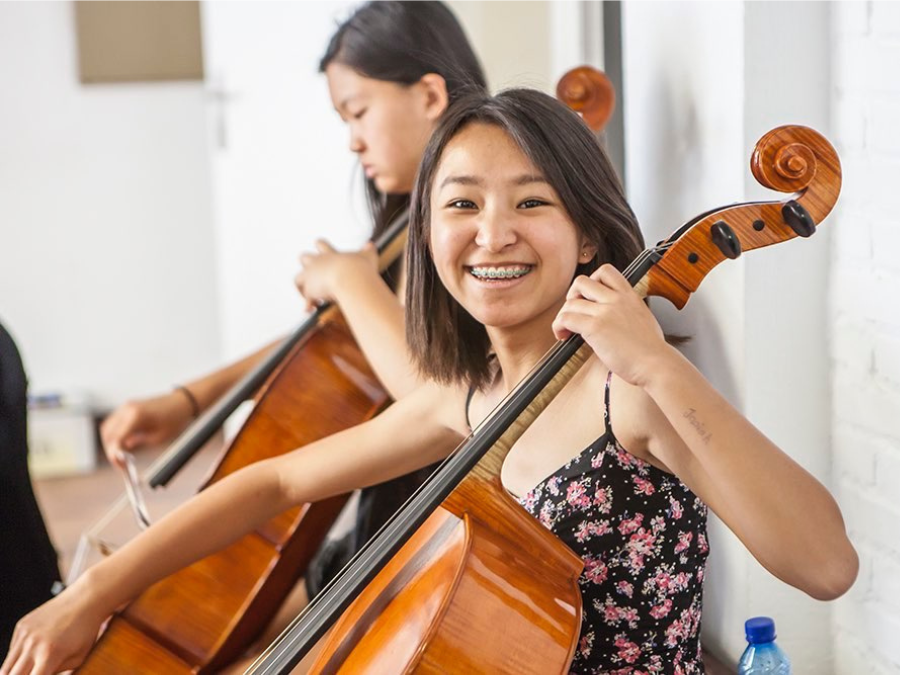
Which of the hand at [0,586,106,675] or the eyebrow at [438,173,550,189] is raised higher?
the eyebrow at [438,173,550,189]

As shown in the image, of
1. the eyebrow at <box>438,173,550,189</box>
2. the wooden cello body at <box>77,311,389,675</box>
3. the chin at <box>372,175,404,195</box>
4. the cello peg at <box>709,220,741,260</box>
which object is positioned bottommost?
the wooden cello body at <box>77,311,389,675</box>

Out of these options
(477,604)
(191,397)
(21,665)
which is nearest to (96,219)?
(191,397)

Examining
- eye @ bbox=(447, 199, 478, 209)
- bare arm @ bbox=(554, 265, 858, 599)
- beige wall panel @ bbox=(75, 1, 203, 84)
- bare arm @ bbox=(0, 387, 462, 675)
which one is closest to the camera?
bare arm @ bbox=(554, 265, 858, 599)

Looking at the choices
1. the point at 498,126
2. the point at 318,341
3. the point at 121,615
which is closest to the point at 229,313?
the point at 318,341

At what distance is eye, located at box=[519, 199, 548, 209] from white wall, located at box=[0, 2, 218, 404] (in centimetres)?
282

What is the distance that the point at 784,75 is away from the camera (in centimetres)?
133

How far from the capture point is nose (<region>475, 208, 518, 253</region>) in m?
1.23

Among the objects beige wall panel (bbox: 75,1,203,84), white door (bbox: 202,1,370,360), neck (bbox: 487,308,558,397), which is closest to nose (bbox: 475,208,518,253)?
neck (bbox: 487,308,558,397)

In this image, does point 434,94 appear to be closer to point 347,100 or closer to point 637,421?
point 347,100

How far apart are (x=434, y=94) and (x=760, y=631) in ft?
2.96

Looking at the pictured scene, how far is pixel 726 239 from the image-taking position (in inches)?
42.4

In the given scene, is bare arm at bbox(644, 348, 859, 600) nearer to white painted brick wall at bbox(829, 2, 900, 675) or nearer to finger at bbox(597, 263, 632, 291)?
finger at bbox(597, 263, 632, 291)

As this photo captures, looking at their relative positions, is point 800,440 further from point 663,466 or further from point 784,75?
point 784,75

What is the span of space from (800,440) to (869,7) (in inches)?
17.7
